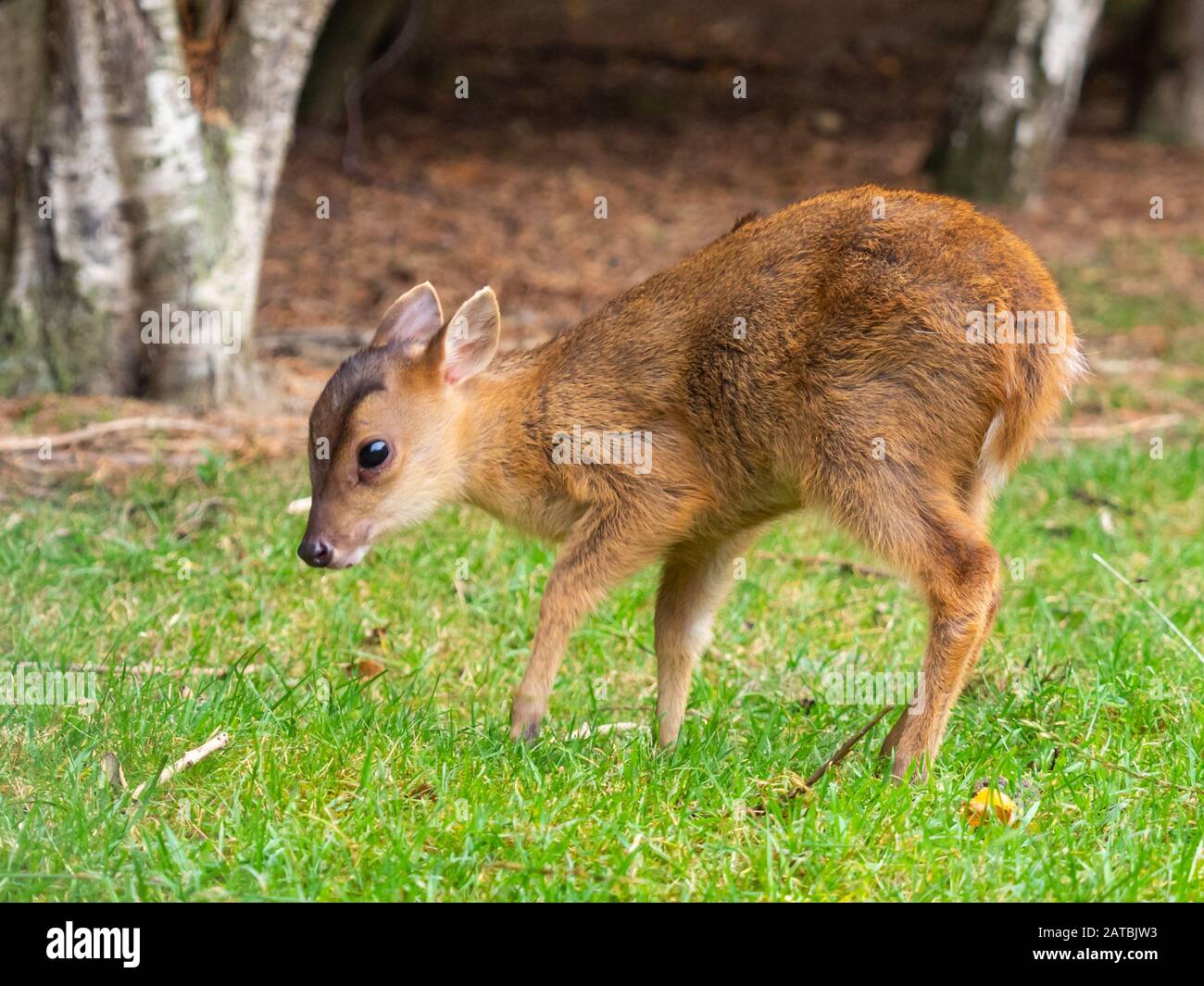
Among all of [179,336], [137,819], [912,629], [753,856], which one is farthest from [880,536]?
[179,336]

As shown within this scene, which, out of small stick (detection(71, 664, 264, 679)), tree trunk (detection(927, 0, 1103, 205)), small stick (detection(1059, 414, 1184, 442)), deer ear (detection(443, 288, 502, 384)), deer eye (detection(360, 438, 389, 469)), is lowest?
small stick (detection(71, 664, 264, 679))

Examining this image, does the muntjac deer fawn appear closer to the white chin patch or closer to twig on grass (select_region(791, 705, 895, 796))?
the white chin patch

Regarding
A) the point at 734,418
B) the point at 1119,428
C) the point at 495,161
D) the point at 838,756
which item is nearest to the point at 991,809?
the point at 838,756

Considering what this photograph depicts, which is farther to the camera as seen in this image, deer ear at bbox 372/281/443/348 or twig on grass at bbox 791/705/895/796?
deer ear at bbox 372/281/443/348

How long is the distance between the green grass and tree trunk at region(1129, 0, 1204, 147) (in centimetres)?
895

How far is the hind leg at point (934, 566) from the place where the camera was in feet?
14.5

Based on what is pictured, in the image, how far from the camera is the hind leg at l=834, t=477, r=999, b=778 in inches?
175

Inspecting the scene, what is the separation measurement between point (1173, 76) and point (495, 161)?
262 inches

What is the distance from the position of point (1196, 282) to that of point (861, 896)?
915cm

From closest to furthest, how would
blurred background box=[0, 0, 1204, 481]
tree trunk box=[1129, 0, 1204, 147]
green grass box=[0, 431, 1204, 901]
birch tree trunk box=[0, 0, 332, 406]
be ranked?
1. green grass box=[0, 431, 1204, 901]
2. birch tree trunk box=[0, 0, 332, 406]
3. blurred background box=[0, 0, 1204, 481]
4. tree trunk box=[1129, 0, 1204, 147]

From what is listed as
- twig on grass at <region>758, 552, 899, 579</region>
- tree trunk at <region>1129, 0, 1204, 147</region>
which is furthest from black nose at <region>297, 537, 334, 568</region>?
tree trunk at <region>1129, 0, 1204, 147</region>

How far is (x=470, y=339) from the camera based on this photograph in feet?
16.7

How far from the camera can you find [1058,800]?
13.8 ft

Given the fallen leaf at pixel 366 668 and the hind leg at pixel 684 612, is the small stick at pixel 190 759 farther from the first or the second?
the hind leg at pixel 684 612
